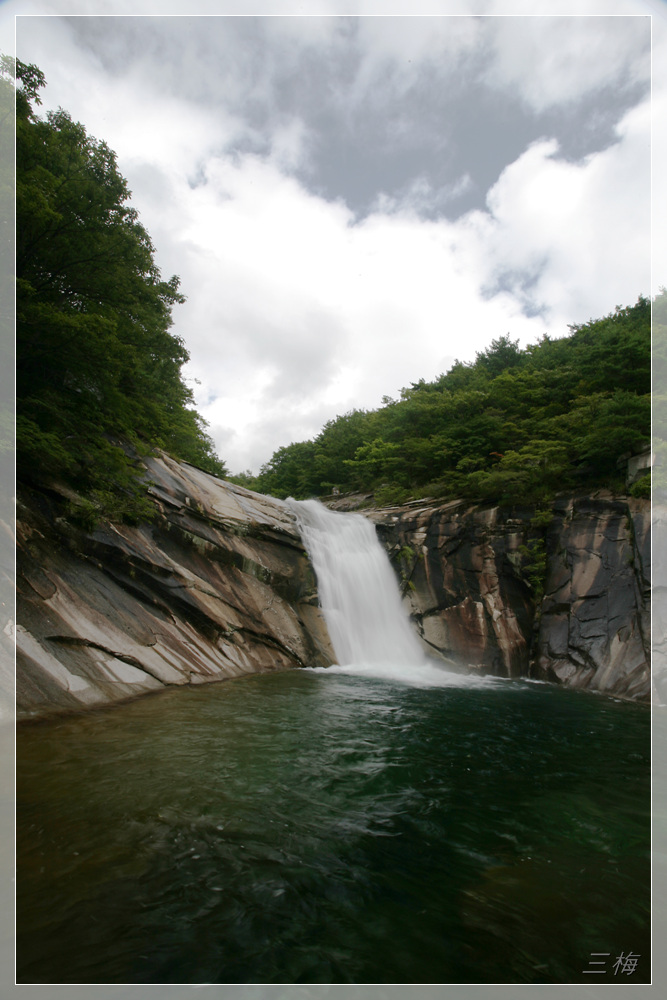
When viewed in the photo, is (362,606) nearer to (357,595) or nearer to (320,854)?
(357,595)

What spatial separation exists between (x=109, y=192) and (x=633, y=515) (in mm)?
15945

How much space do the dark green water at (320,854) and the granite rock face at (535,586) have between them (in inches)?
266

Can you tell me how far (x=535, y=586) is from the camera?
48.6ft

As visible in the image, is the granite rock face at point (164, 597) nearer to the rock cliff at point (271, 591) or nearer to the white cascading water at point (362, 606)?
the rock cliff at point (271, 591)

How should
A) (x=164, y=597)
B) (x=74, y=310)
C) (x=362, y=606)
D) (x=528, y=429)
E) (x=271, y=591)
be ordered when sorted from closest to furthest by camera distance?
(x=74, y=310)
(x=164, y=597)
(x=271, y=591)
(x=362, y=606)
(x=528, y=429)

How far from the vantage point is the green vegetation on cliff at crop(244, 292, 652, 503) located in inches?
570

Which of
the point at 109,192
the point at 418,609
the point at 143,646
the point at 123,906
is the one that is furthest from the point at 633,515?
the point at 109,192

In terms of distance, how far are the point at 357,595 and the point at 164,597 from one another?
7.20 meters

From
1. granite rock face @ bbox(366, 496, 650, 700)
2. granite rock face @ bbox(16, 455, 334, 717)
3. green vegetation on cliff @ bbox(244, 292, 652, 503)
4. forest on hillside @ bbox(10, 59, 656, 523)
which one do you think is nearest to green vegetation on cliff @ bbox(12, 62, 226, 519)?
forest on hillside @ bbox(10, 59, 656, 523)

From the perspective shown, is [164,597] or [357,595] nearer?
[164,597]

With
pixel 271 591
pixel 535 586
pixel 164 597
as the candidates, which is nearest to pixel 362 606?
pixel 271 591

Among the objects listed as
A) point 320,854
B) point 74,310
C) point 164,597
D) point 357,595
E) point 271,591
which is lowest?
point 320,854

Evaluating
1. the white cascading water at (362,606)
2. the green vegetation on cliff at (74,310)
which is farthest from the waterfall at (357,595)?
the green vegetation on cliff at (74,310)

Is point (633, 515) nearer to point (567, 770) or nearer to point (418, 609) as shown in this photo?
point (418, 609)
